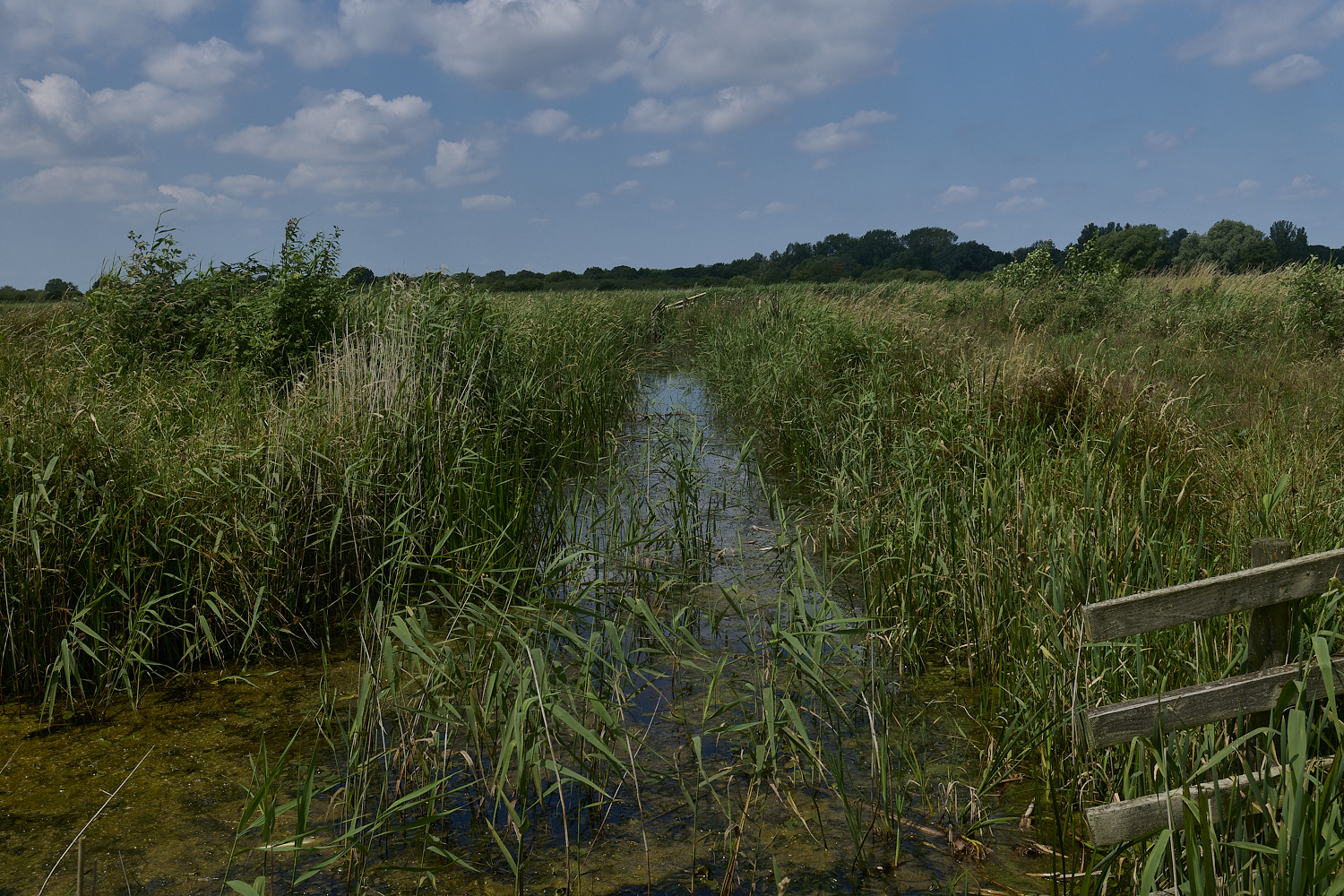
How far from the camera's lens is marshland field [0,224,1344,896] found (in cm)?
262

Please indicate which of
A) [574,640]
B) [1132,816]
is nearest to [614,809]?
[574,640]

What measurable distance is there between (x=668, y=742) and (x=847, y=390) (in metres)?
5.01

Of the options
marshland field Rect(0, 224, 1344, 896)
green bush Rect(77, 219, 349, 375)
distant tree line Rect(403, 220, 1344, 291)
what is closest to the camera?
marshland field Rect(0, 224, 1344, 896)

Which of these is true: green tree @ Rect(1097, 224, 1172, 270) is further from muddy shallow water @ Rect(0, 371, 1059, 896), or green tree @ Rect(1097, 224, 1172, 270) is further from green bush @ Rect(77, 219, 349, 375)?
muddy shallow water @ Rect(0, 371, 1059, 896)

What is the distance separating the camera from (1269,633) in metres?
2.35

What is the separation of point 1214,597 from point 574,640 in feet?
6.81

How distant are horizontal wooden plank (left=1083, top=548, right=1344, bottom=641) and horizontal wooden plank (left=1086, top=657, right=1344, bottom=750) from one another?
180 mm

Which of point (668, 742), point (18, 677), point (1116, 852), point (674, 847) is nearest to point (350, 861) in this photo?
point (674, 847)

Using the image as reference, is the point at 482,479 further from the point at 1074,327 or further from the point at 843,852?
the point at 1074,327

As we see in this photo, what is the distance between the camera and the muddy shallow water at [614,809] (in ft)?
8.59

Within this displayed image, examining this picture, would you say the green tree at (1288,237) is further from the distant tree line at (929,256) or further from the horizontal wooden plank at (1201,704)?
the horizontal wooden plank at (1201,704)

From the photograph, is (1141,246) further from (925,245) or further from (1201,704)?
(1201,704)

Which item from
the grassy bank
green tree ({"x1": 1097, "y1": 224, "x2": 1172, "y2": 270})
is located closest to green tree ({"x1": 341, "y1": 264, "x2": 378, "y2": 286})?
the grassy bank

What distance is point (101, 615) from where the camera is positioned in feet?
12.4
